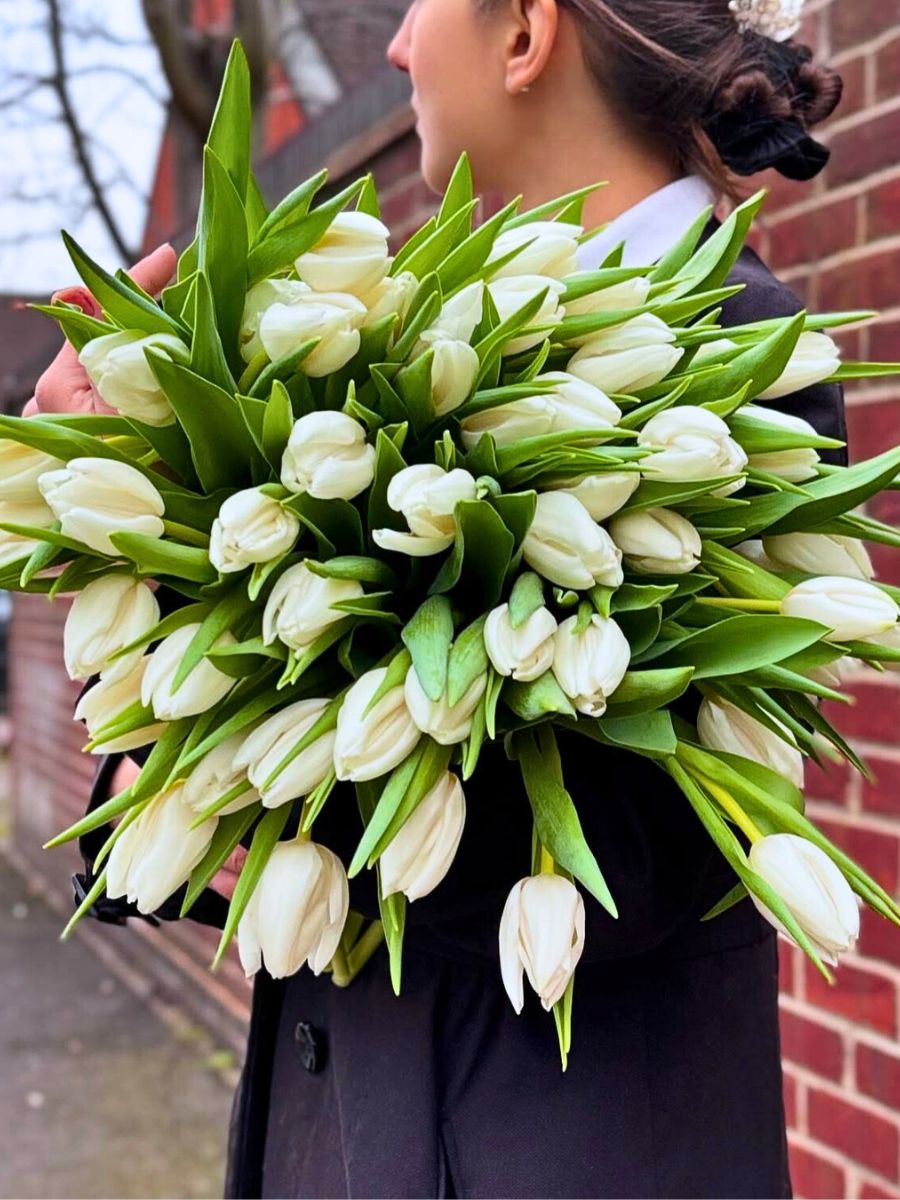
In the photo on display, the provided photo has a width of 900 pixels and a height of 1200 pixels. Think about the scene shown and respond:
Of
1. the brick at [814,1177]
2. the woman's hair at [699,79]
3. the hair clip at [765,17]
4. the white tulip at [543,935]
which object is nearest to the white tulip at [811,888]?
the white tulip at [543,935]

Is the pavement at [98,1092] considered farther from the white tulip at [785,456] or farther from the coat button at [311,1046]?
the white tulip at [785,456]

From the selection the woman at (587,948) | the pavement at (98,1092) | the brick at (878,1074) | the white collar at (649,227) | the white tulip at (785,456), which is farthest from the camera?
the pavement at (98,1092)

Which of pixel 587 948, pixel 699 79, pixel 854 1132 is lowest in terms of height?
pixel 854 1132

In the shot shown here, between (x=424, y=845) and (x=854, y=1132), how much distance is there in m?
1.33

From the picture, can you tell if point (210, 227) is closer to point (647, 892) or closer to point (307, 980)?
point (647, 892)

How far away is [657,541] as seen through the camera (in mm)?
702

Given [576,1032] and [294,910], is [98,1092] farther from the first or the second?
[294,910]

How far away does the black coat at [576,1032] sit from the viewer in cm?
86

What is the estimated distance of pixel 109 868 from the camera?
73cm

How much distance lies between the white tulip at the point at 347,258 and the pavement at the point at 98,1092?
8.90 feet

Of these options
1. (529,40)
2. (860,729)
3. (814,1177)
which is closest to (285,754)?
(529,40)

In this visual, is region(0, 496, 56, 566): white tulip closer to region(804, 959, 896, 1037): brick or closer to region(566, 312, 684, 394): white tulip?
region(566, 312, 684, 394): white tulip

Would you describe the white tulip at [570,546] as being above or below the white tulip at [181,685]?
above

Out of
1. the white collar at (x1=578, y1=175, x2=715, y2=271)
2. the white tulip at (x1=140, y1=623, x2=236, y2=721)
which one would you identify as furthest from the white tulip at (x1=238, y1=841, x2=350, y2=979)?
the white collar at (x1=578, y1=175, x2=715, y2=271)
